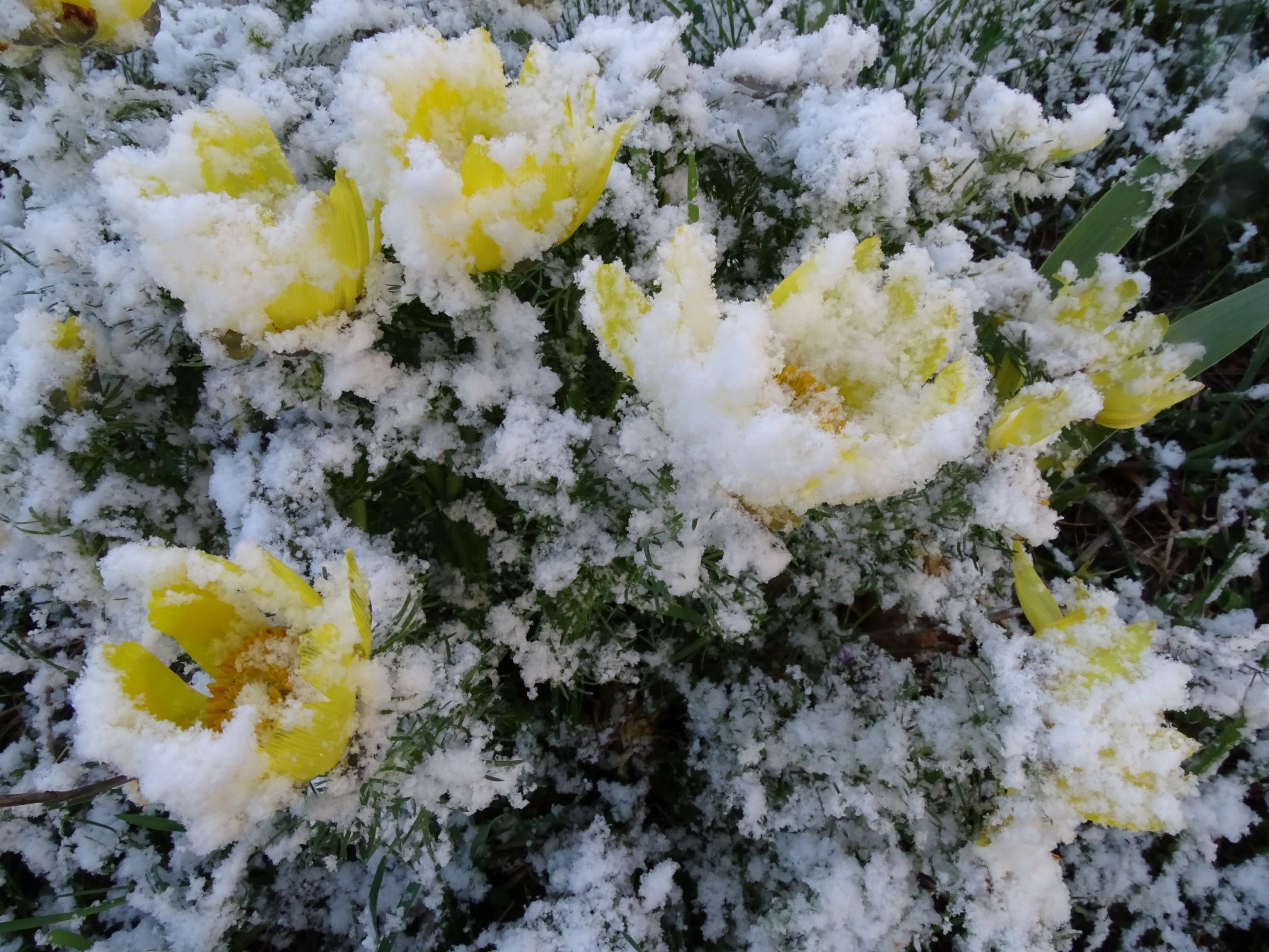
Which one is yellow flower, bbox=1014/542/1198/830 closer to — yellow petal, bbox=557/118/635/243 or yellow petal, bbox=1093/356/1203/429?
yellow petal, bbox=1093/356/1203/429

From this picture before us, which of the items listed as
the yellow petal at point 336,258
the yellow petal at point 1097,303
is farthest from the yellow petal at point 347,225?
the yellow petal at point 1097,303

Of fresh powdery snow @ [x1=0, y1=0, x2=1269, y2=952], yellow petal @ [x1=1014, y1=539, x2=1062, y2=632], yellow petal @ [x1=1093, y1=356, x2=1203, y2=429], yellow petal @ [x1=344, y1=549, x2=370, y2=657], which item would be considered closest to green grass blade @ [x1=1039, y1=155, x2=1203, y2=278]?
fresh powdery snow @ [x1=0, y1=0, x2=1269, y2=952]

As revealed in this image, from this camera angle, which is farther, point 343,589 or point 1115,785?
point 1115,785

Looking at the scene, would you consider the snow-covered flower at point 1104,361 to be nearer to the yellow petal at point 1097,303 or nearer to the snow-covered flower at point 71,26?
the yellow petal at point 1097,303

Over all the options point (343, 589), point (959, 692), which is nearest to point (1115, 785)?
point (959, 692)

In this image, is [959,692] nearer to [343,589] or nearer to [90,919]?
[343,589]

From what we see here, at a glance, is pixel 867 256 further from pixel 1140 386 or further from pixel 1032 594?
pixel 1032 594
